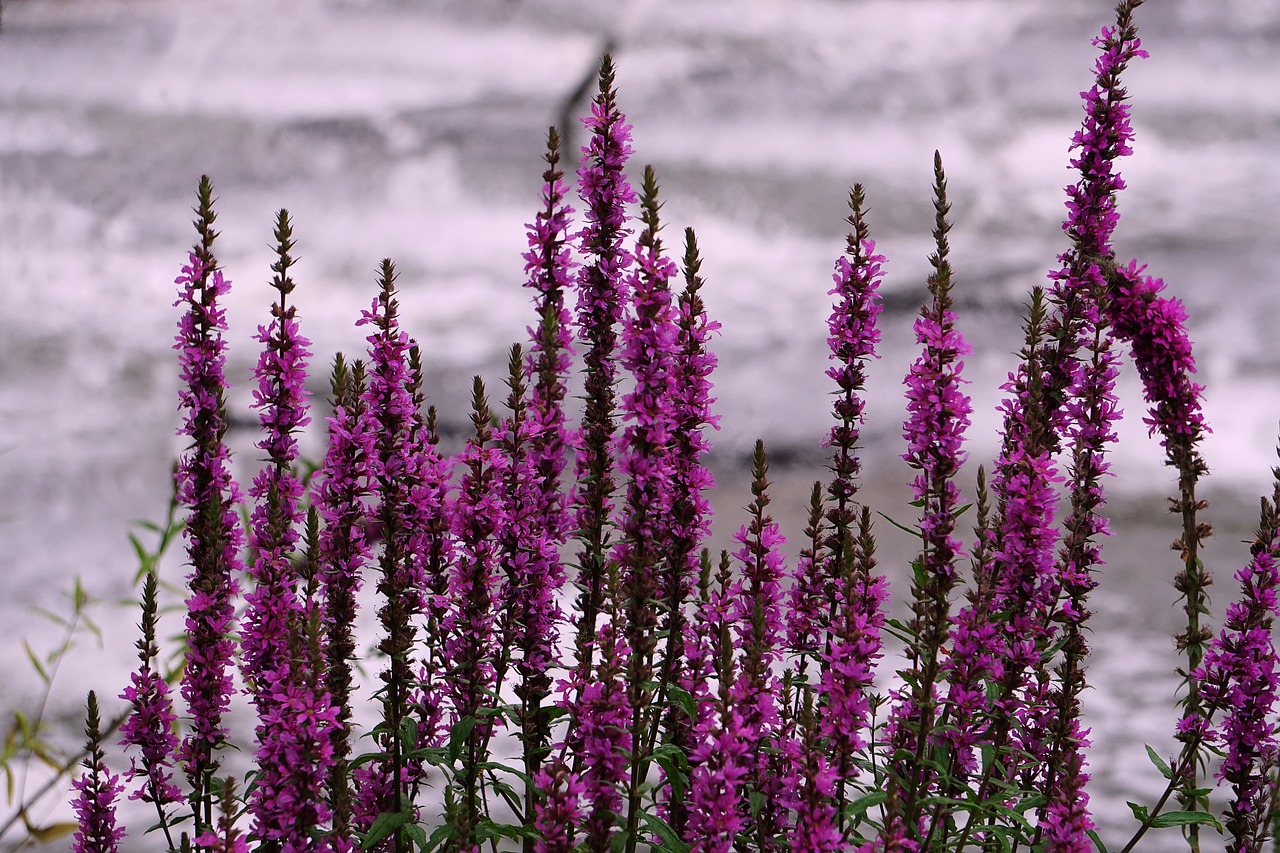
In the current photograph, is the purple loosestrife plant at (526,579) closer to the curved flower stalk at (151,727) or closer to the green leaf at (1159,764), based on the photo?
the curved flower stalk at (151,727)

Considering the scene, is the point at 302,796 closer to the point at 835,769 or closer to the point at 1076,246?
the point at 835,769

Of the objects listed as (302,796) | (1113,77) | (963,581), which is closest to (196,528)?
(302,796)

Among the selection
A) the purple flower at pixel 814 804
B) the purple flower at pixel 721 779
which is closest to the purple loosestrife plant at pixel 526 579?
the purple flower at pixel 721 779

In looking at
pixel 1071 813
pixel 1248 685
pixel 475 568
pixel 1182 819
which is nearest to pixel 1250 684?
pixel 1248 685

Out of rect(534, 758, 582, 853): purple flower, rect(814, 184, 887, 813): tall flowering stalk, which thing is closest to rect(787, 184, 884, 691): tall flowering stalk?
rect(814, 184, 887, 813): tall flowering stalk

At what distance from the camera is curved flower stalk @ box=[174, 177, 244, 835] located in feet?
11.2

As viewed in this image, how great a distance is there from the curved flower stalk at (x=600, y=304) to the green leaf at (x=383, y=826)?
0.65m

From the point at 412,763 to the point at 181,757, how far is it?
0.65 m

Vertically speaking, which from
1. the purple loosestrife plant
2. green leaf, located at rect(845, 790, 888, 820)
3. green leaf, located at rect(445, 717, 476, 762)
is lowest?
green leaf, located at rect(845, 790, 888, 820)

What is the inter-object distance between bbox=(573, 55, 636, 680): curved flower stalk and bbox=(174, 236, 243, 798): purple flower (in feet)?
3.05

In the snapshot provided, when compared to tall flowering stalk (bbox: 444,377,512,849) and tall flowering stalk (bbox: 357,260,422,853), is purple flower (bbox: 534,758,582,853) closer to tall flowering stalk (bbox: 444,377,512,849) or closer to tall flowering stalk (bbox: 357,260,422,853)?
tall flowering stalk (bbox: 444,377,512,849)

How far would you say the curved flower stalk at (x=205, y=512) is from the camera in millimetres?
3402

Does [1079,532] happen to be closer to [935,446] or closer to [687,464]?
[935,446]

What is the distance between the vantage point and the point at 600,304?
139 inches
